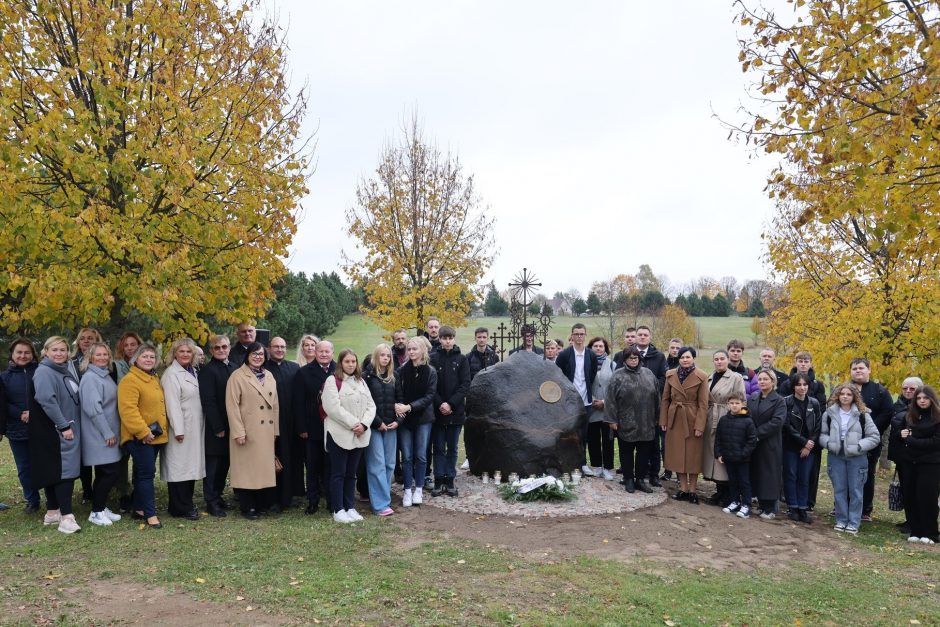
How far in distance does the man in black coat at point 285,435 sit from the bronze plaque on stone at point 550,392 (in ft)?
10.6

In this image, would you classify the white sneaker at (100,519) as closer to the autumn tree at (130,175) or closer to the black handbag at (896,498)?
the autumn tree at (130,175)

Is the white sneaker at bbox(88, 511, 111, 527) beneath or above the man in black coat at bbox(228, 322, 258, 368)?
beneath

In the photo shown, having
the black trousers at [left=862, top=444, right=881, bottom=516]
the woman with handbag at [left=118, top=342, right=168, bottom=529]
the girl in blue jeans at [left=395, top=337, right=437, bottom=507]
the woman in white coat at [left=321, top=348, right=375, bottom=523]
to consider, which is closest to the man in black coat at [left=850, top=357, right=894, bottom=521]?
the black trousers at [left=862, top=444, right=881, bottom=516]

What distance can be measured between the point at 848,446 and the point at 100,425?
837 cm

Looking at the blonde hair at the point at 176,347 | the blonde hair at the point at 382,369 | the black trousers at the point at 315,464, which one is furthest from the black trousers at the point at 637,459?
the blonde hair at the point at 176,347

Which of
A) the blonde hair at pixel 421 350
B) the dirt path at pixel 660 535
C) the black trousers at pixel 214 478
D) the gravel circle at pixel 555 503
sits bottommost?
the dirt path at pixel 660 535


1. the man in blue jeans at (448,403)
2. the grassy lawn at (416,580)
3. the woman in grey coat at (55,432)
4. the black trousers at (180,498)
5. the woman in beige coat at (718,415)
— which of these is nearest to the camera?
the grassy lawn at (416,580)

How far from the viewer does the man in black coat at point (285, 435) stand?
7773 millimetres

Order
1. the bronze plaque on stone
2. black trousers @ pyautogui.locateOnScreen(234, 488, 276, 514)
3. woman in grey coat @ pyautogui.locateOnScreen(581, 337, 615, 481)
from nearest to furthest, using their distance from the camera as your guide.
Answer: black trousers @ pyautogui.locateOnScreen(234, 488, 276, 514) < the bronze plaque on stone < woman in grey coat @ pyautogui.locateOnScreen(581, 337, 615, 481)

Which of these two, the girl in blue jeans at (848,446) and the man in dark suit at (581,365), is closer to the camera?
the girl in blue jeans at (848,446)

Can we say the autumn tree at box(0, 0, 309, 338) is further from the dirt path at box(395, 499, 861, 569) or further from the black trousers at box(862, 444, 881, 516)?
the black trousers at box(862, 444, 881, 516)

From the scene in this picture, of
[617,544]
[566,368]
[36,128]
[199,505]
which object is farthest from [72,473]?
[566,368]

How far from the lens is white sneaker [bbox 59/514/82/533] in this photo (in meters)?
6.62

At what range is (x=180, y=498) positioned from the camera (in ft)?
24.0
